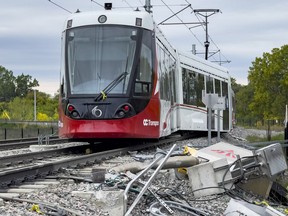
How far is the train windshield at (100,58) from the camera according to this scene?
570 inches

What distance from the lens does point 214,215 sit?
809 cm

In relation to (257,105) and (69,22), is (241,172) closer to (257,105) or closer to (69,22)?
(69,22)

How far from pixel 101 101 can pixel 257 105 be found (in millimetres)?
43999

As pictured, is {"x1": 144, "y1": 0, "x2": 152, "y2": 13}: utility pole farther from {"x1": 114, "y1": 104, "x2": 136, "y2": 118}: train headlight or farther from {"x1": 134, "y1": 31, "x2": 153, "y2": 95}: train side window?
{"x1": 114, "y1": 104, "x2": 136, "y2": 118}: train headlight

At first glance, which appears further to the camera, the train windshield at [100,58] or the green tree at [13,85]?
the green tree at [13,85]

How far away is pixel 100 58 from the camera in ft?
48.0

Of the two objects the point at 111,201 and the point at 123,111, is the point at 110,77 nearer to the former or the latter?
the point at 123,111

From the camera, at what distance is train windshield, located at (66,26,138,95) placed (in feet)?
47.5

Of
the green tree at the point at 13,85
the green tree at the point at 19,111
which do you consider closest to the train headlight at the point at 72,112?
the green tree at the point at 19,111

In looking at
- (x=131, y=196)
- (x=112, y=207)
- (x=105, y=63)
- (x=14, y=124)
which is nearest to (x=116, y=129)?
(x=105, y=63)

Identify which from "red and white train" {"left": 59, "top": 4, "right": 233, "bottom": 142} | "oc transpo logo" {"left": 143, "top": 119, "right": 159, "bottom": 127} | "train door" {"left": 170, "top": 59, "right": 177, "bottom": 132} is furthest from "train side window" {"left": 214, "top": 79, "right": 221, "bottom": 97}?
"oc transpo logo" {"left": 143, "top": 119, "right": 159, "bottom": 127}

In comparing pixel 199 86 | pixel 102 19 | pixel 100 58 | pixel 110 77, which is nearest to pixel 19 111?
pixel 199 86

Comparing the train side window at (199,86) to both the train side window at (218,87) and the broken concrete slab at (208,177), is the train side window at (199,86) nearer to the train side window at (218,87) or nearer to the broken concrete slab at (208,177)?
the train side window at (218,87)

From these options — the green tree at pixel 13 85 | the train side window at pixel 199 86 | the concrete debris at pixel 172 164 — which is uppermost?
the green tree at pixel 13 85
